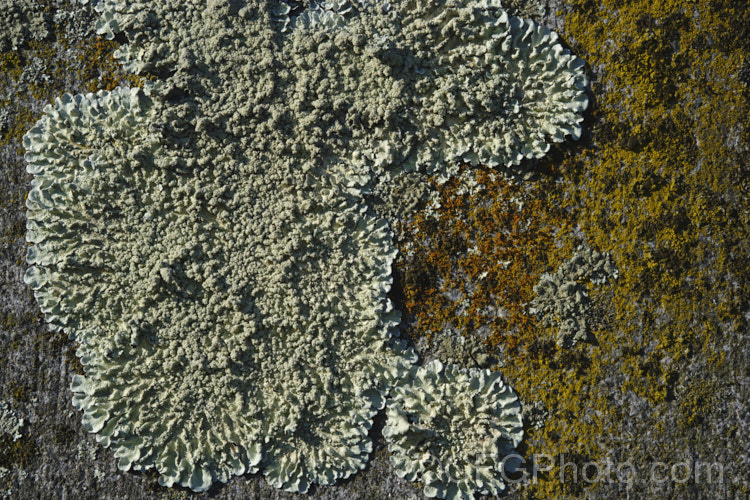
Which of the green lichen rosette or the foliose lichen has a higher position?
the foliose lichen

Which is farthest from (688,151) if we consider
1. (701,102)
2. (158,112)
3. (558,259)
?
(158,112)

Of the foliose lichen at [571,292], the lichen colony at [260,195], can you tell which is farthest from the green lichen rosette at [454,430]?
the foliose lichen at [571,292]

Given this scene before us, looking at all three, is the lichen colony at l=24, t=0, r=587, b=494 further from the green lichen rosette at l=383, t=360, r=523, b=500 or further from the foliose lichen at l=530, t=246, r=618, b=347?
the foliose lichen at l=530, t=246, r=618, b=347

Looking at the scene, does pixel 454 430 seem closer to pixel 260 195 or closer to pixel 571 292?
pixel 571 292

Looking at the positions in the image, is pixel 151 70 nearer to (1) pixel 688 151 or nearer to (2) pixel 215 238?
→ (2) pixel 215 238

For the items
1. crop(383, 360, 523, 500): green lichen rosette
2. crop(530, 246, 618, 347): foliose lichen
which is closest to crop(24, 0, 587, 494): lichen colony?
crop(383, 360, 523, 500): green lichen rosette

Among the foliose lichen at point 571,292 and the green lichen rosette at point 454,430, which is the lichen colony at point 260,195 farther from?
the foliose lichen at point 571,292
